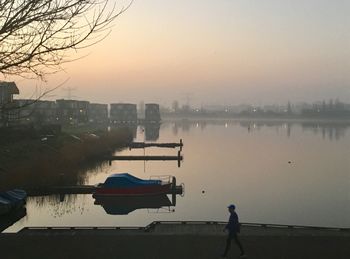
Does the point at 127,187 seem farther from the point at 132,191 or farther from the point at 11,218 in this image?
the point at 11,218

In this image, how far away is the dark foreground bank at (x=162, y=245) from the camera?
14898 millimetres

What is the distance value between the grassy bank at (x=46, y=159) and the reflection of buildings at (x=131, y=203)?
8.20 metres

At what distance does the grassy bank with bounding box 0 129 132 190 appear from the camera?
42938mm

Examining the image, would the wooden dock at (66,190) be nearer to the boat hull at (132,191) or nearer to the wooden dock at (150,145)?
the boat hull at (132,191)

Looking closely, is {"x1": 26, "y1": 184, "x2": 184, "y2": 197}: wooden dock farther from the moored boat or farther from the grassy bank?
the moored boat

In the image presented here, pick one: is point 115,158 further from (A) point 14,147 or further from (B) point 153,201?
(B) point 153,201

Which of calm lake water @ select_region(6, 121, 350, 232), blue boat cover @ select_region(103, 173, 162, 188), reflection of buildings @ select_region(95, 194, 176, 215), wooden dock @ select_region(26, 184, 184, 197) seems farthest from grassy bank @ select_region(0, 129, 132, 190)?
reflection of buildings @ select_region(95, 194, 176, 215)

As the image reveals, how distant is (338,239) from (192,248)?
6275mm

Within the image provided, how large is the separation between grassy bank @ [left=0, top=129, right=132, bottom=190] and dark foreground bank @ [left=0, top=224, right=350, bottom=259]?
80.8 ft

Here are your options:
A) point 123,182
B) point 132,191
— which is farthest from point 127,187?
point 123,182

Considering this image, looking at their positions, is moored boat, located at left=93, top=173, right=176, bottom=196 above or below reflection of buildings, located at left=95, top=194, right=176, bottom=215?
above

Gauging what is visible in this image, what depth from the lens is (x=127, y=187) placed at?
3969cm

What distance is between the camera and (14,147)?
177 feet

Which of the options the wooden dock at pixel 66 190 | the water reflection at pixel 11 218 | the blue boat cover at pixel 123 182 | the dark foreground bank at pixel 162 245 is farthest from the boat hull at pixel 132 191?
the dark foreground bank at pixel 162 245
